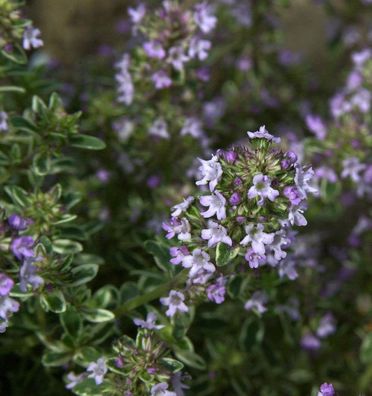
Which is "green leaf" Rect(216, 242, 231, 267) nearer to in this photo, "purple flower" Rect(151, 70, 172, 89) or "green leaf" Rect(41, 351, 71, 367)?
"green leaf" Rect(41, 351, 71, 367)

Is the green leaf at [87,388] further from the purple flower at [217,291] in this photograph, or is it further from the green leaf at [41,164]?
the green leaf at [41,164]

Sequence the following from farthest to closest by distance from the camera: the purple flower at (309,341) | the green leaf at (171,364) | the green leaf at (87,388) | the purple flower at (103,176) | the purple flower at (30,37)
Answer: the purple flower at (103,176) < the purple flower at (309,341) < the purple flower at (30,37) < the green leaf at (87,388) < the green leaf at (171,364)

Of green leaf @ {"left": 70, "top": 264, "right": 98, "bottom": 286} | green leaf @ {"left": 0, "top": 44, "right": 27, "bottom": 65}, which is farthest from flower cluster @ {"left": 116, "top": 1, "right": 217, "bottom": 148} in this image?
green leaf @ {"left": 70, "top": 264, "right": 98, "bottom": 286}

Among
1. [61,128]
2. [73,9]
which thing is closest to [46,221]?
[61,128]

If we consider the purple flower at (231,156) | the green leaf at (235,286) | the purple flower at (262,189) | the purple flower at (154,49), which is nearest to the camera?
the purple flower at (262,189)

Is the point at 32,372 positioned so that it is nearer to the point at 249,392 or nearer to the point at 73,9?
the point at 249,392

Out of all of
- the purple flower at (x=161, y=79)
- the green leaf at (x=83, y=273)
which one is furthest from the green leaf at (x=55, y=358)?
the purple flower at (x=161, y=79)

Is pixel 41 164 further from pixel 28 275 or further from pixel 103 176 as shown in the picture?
pixel 103 176
